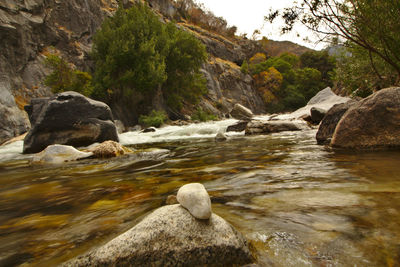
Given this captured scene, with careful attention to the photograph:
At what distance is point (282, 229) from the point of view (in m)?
1.54

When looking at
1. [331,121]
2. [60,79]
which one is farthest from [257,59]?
[331,121]

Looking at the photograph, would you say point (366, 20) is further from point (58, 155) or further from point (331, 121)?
point (58, 155)

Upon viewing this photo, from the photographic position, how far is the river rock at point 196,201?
1418mm

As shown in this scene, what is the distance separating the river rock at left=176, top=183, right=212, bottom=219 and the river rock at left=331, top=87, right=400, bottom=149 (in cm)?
428

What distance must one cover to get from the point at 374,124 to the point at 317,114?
9672 mm

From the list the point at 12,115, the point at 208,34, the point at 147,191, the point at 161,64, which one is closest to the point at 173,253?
the point at 147,191

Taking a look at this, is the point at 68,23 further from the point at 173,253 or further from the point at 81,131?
the point at 173,253

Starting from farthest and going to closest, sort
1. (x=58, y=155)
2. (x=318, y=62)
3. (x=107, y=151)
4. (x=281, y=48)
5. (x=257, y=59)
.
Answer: (x=281, y=48), (x=257, y=59), (x=318, y=62), (x=107, y=151), (x=58, y=155)

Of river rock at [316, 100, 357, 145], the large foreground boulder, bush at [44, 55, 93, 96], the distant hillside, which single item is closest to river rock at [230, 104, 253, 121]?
bush at [44, 55, 93, 96]

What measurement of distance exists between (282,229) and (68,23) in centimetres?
3224

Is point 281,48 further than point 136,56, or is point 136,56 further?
point 281,48

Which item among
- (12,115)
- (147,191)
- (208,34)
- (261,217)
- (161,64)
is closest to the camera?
(261,217)

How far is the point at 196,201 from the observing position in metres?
1.46

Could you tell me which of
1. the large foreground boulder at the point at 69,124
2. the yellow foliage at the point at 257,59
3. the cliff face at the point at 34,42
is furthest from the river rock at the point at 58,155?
the yellow foliage at the point at 257,59
